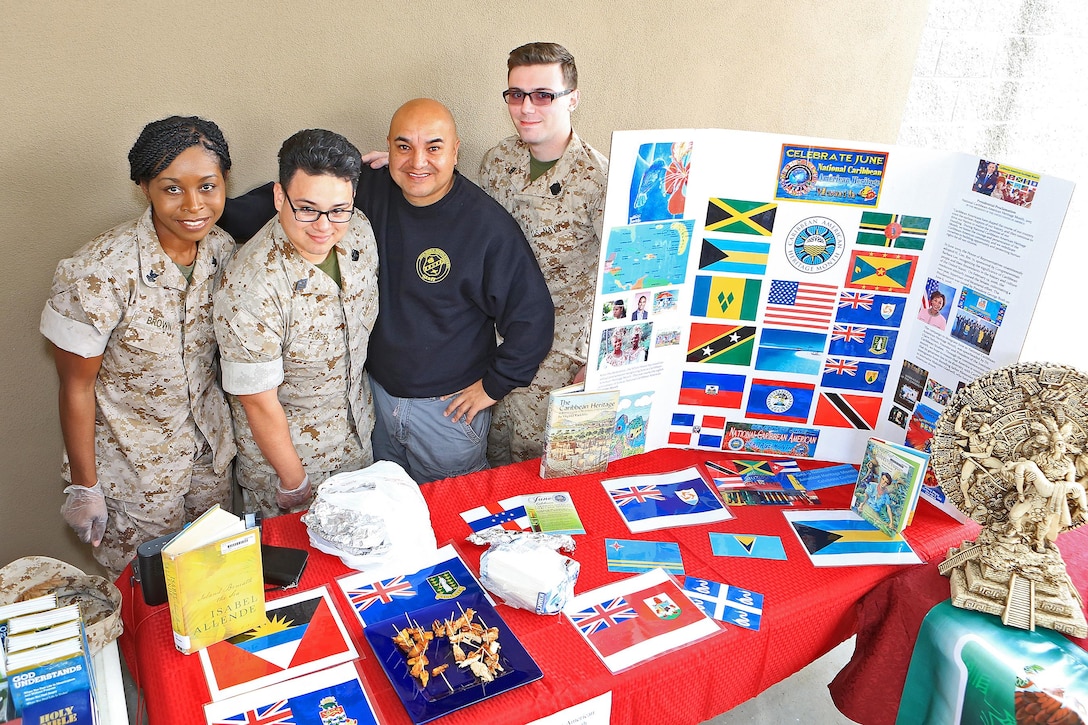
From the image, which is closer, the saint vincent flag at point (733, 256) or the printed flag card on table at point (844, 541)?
the printed flag card on table at point (844, 541)

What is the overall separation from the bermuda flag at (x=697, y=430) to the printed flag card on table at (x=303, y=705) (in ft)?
3.90

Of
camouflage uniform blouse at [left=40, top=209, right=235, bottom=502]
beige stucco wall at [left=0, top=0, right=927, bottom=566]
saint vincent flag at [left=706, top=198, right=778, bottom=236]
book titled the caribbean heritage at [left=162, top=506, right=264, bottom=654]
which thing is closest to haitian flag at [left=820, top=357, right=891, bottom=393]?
saint vincent flag at [left=706, top=198, right=778, bottom=236]

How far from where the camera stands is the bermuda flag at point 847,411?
7.62 feet

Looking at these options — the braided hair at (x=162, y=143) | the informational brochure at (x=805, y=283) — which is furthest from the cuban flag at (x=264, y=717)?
the braided hair at (x=162, y=143)

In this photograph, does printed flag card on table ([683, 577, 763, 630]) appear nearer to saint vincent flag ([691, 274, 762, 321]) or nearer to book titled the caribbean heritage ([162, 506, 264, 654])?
saint vincent flag ([691, 274, 762, 321])

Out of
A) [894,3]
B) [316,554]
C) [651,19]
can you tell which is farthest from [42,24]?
[894,3]

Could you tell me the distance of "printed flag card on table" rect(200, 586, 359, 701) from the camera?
1.51 metres

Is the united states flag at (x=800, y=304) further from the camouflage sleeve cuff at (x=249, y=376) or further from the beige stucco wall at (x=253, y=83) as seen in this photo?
the camouflage sleeve cuff at (x=249, y=376)

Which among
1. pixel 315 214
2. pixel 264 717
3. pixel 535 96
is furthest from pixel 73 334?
pixel 535 96

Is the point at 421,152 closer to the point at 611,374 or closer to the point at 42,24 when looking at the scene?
the point at 611,374

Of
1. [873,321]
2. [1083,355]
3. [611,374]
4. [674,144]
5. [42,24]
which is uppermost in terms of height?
[42,24]

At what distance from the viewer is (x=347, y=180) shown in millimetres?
1963

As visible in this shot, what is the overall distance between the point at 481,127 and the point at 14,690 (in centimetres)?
217

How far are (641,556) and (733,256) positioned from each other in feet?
2.82
